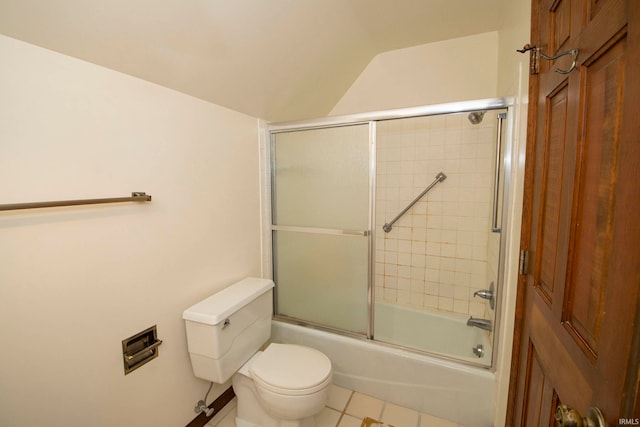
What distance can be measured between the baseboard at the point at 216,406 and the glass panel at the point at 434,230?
105 cm

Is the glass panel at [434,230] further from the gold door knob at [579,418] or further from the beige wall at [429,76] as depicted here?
the gold door knob at [579,418]

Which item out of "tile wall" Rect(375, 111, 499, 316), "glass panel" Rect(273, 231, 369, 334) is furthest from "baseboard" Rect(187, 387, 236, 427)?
"tile wall" Rect(375, 111, 499, 316)

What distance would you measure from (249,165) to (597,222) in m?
1.74

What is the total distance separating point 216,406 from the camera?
65.5 inches

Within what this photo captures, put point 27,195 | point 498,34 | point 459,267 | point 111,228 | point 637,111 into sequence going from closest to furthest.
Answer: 1. point 637,111
2. point 27,195
3. point 111,228
4. point 498,34
5. point 459,267

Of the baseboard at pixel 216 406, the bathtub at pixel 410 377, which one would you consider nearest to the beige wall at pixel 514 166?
the bathtub at pixel 410 377

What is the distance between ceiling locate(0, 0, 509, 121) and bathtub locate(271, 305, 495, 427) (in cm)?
170

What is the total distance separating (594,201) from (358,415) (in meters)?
1.68

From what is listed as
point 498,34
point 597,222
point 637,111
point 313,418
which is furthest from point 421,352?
point 498,34

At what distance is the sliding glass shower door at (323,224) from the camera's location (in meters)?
1.81

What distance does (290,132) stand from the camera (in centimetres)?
196

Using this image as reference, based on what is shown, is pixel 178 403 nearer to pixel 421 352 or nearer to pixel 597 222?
pixel 421 352

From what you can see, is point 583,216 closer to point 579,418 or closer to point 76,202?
point 579,418

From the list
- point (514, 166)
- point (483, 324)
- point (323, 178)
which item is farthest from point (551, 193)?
point (323, 178)
